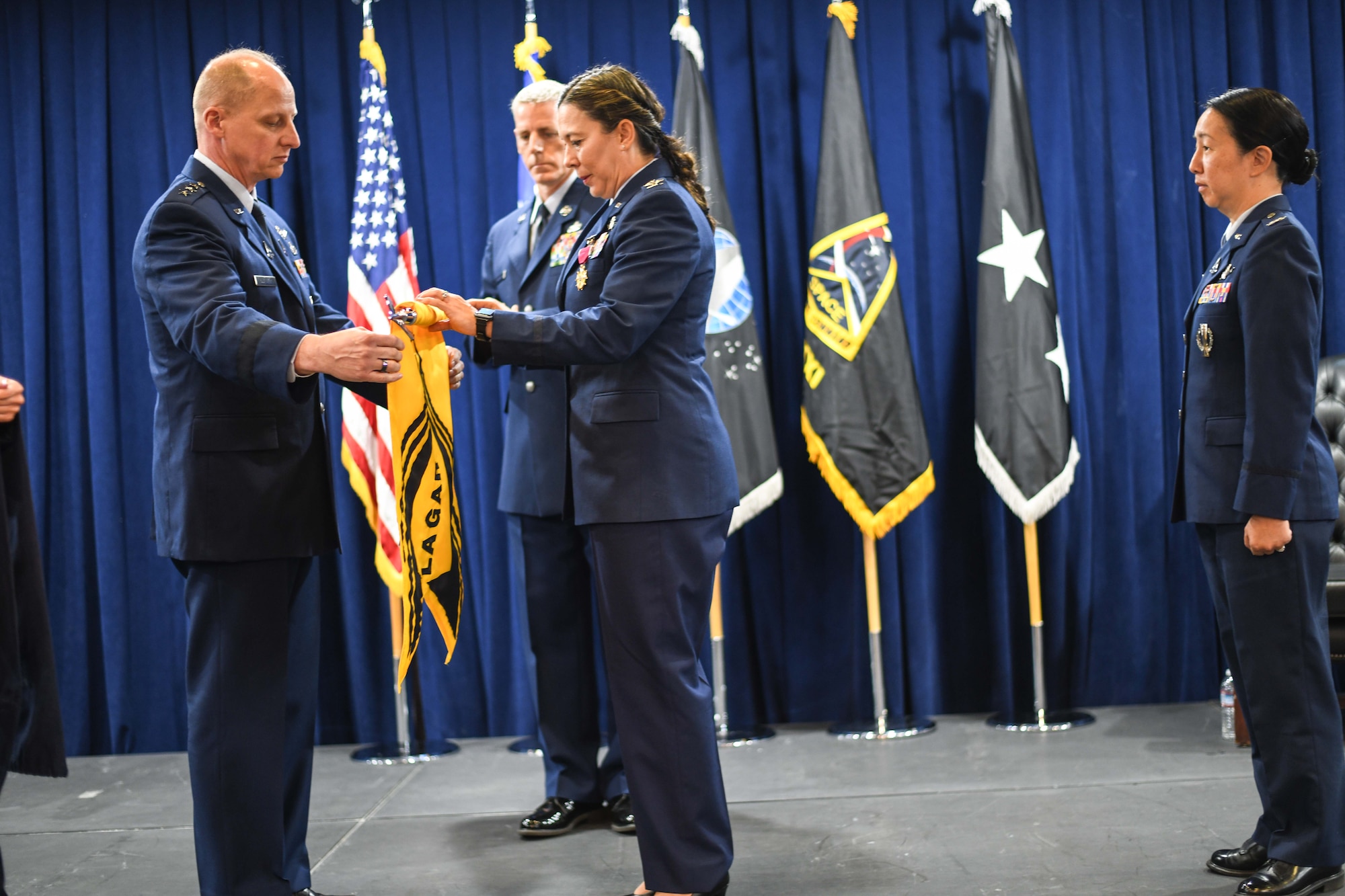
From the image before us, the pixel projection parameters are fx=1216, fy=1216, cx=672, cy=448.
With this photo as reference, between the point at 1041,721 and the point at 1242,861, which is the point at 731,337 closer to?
the point at 1041,721

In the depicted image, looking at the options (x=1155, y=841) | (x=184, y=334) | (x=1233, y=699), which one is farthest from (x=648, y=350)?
(x=1233, y=699)

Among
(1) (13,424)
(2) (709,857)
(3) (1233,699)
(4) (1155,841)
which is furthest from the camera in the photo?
(3) (1233,699)

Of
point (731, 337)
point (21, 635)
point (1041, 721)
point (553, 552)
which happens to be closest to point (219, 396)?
point (21, 635)

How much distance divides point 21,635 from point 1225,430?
2113 millimetres

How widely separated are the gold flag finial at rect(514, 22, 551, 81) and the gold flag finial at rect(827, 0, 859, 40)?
0.92 metres

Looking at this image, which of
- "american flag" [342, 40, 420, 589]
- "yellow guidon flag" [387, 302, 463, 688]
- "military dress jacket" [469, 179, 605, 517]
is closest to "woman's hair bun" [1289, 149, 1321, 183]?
"military dress jacket" [469, 179, 605, 517]

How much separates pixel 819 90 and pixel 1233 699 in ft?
7.60

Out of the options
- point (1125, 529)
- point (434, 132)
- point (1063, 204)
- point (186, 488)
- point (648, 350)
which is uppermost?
point (434, 132)

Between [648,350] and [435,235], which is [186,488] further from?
[435,235]

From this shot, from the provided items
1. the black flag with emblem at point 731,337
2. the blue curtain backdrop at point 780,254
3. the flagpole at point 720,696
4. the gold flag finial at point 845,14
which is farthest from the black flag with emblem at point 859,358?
the flagpole at point 720,696

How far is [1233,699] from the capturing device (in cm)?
345

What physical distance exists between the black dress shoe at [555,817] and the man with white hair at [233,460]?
0.76 m

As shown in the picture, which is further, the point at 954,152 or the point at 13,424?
the point at 954,152

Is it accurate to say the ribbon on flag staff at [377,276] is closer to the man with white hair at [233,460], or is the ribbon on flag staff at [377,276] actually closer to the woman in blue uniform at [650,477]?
the man with white hair at [233,460]
